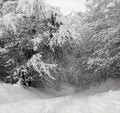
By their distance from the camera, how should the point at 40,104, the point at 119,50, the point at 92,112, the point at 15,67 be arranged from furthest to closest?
1. the point at 119,50
2. the point at 15,67
3. the point at 40,104
4. the point at 92,112

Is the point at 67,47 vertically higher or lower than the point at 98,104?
higher

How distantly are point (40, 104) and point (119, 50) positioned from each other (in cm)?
849

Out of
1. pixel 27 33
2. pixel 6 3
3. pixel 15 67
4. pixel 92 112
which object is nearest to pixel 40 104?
pixel 92 112

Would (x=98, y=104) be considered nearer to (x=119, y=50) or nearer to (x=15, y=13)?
(x=119, y=50)

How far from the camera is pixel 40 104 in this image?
9.30m

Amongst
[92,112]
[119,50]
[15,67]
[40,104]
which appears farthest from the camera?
[119,50]

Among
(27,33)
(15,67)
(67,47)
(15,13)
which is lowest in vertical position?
(15,67)

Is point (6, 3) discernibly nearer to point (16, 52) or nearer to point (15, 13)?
point (15, 13)

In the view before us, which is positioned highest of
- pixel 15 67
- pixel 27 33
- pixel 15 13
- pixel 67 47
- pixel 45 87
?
pixel 15 13

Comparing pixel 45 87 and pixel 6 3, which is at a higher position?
pixel 6 3

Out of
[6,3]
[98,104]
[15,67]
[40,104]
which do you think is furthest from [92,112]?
[6,3]

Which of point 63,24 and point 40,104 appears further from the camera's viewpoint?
point 63,24

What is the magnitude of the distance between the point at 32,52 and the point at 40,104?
6.44 metres

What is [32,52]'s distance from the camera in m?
15.3
